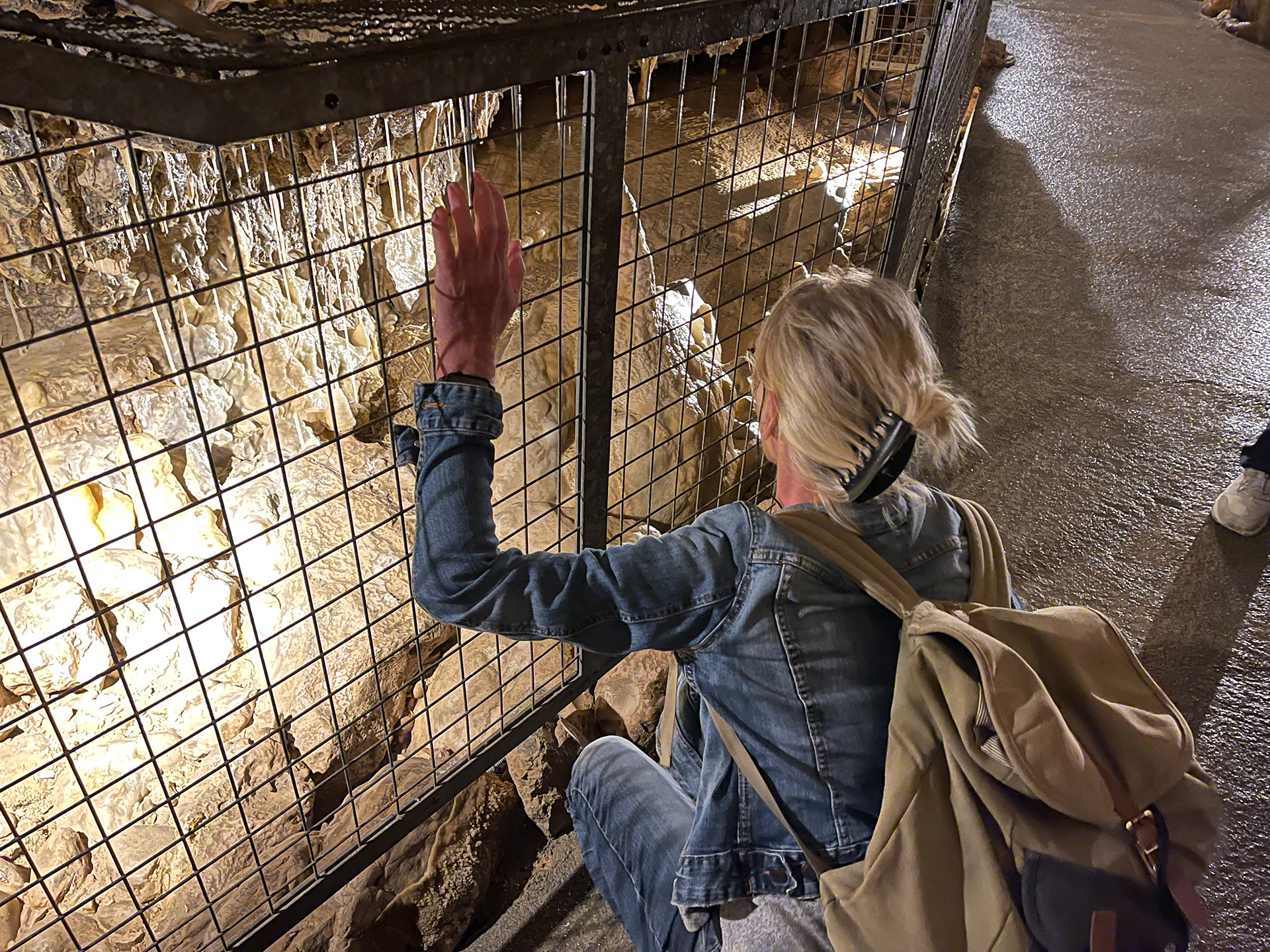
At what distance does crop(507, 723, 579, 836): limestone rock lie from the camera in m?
2.32

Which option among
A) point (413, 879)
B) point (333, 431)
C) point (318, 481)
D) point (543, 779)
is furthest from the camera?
point (318, 481)

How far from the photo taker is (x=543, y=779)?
234 cm

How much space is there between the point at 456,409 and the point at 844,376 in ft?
1.75

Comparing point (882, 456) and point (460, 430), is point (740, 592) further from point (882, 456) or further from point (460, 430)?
point (460, 430)

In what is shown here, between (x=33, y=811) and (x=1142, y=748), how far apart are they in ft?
12.8

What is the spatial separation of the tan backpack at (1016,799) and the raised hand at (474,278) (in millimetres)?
495

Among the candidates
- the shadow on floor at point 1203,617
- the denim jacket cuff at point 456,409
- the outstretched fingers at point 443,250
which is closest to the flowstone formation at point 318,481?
the denim jacket cuff at point 456,409

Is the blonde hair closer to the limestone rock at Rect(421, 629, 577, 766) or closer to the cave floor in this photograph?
the limestone rock at Rect(421, 629, 577, 766)

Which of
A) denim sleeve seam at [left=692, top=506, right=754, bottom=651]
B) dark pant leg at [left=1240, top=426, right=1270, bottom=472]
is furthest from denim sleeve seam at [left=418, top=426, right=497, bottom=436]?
dark pant leg at [left=1240, top=426, right=1270, bottom=472]

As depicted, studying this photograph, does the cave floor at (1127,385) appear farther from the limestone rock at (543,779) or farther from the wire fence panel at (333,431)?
the wire fence panel at (333,431)

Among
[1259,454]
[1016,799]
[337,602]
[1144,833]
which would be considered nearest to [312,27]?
[1016,799]

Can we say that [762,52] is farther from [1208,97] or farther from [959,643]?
[959,643]

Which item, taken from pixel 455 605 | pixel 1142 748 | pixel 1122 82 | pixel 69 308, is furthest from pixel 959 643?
pixel 1122 82

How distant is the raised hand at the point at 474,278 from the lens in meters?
1.20
